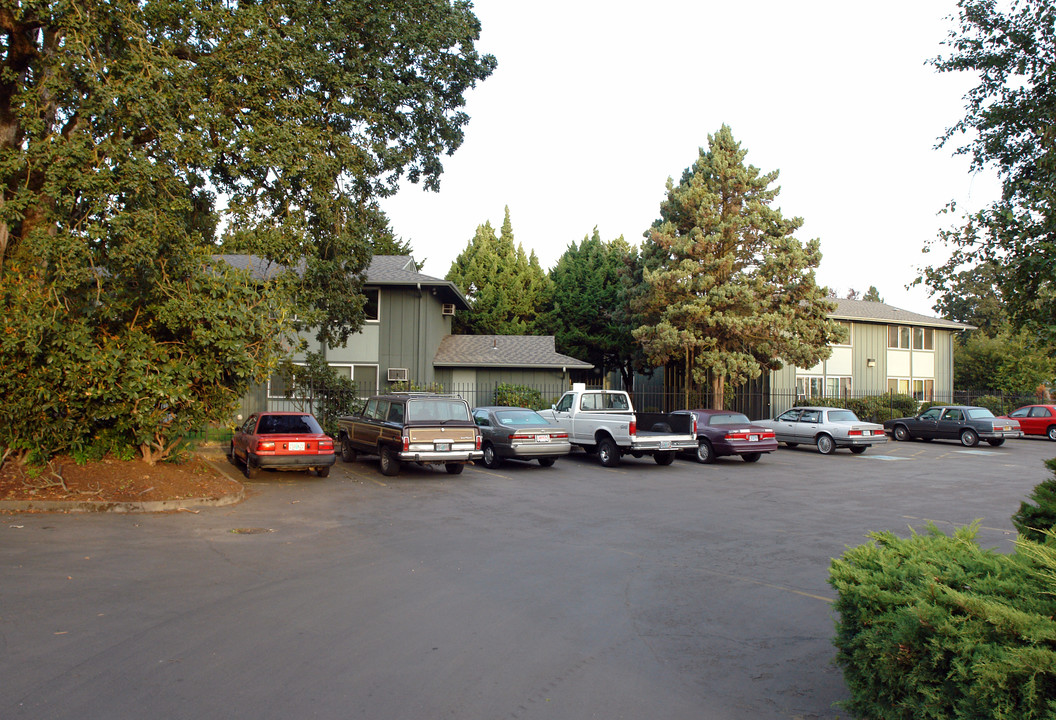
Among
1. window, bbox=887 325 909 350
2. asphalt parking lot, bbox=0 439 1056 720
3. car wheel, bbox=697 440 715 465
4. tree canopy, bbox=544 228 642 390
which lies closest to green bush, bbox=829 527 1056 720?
asphalt parking lot, bbox=0 439 1056 720

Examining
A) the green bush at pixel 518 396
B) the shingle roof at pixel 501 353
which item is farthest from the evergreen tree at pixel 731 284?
the green bush at pixel 518 396

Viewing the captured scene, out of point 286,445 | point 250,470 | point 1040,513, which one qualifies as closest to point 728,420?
point 286,445

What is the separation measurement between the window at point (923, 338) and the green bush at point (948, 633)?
43199 millimetres

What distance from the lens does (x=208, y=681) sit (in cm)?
479

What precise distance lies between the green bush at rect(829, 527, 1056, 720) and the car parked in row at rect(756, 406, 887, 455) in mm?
20679

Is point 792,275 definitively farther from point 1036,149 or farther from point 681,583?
point 681,583

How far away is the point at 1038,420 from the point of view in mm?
31516

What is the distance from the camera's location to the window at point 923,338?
42.8m

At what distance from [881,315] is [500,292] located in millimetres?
21632

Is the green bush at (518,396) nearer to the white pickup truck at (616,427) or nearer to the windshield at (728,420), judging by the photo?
the white pickup truck at (616,427)

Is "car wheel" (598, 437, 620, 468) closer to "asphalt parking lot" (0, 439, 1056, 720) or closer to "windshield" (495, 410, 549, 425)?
"windshield" (495, 410, 549, 425)

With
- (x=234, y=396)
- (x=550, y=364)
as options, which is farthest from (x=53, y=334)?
(x=550, y=364)

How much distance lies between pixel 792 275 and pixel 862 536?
22.1 meters

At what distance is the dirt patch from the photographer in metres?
11.7
